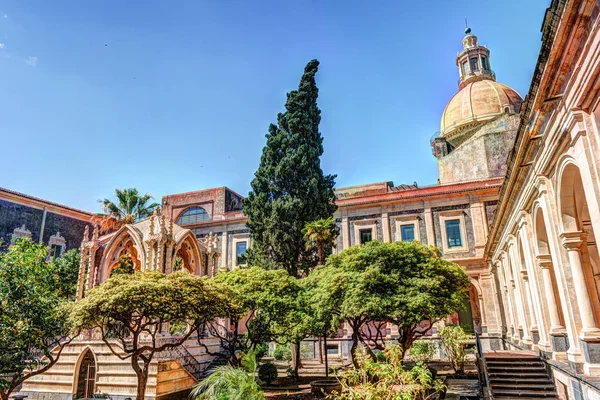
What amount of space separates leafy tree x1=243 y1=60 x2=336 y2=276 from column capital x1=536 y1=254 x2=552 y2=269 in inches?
514

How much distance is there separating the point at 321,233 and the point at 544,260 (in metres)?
11.5

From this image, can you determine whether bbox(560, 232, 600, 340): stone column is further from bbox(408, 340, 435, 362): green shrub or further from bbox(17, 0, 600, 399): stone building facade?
bbox(408, 340, 435, 362): green shrub

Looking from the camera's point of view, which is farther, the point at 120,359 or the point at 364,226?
the point at 364,226

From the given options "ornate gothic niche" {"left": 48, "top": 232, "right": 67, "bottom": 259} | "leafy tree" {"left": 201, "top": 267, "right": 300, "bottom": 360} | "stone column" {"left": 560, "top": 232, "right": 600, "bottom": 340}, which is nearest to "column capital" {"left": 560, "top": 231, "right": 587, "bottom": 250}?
"stone column" {"left": 560, "top": 232, "right": 600, "bottom": 340}

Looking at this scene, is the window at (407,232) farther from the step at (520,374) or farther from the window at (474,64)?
the window at (474,64)

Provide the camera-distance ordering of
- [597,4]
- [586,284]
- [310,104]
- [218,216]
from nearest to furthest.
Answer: [597,4], [586,284], [310,104], [218,216]

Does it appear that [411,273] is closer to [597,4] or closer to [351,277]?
[351,277]

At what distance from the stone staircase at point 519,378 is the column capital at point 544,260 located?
3.03 metres

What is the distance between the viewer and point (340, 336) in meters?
28.0

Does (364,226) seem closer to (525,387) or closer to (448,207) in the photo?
(448,207)

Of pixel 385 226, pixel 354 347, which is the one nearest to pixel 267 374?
pixel 354 347

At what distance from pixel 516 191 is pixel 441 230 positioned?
16.1 meters

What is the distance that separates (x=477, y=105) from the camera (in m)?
40.0

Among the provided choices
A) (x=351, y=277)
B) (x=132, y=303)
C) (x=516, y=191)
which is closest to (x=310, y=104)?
(x=351, y=277)
